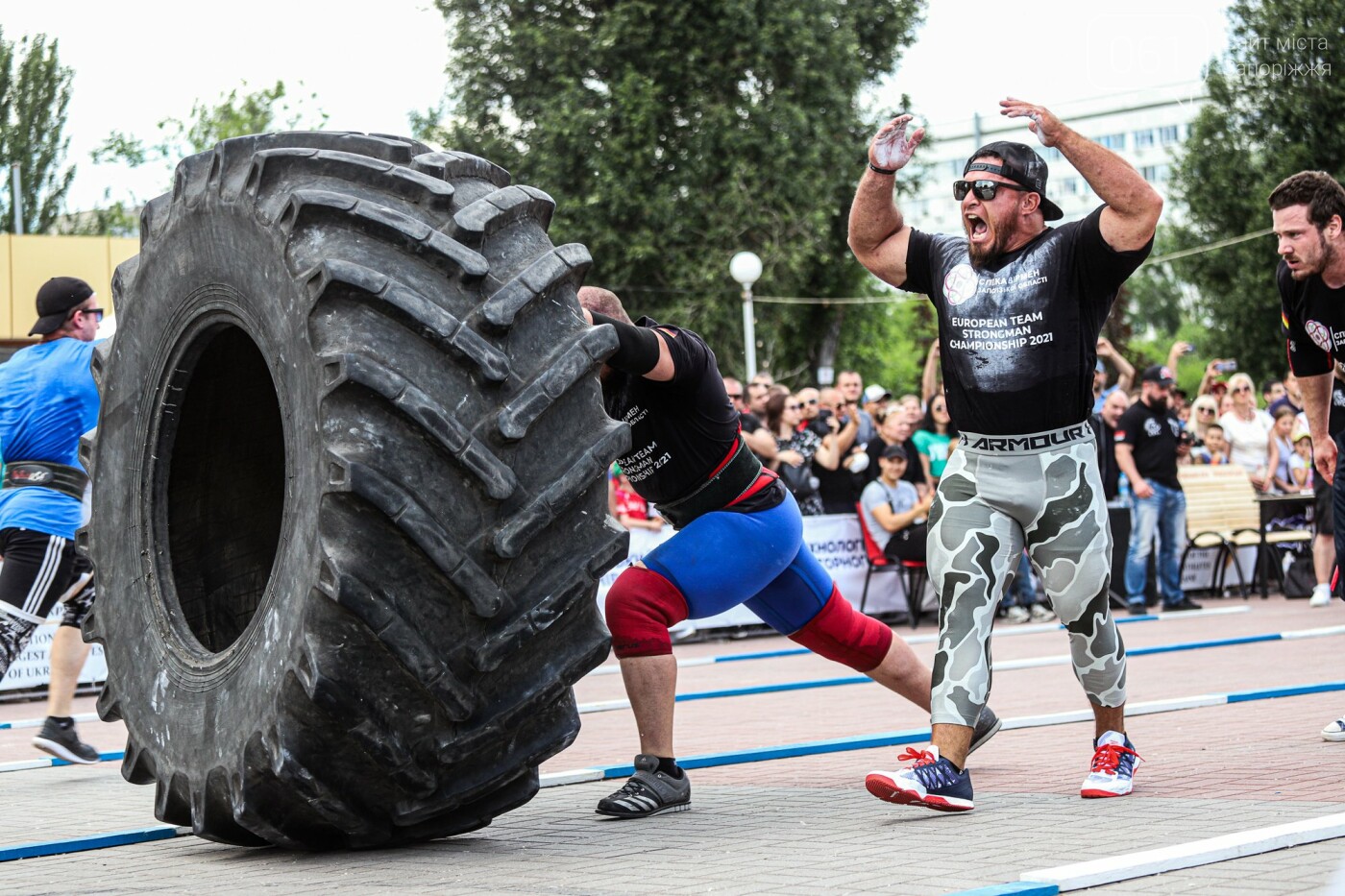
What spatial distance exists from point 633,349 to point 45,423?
3788mm

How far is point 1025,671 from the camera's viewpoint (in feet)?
35.3

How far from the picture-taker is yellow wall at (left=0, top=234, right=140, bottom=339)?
25672mm

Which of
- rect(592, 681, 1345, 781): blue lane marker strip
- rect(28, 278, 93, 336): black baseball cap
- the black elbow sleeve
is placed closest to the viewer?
the black elbow sleeve

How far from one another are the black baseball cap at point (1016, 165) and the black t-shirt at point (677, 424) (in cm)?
110

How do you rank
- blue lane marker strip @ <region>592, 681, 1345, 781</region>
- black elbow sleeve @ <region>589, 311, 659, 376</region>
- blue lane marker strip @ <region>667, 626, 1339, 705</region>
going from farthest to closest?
1. blue lane marker strip @ <region>667, 626, 1339, 705</region>
2. blue lane marker strip @ <region>592, 681, 1345, 781</region>
3. black elbow sleeve @ <region>589, 311, 659, 376</region>

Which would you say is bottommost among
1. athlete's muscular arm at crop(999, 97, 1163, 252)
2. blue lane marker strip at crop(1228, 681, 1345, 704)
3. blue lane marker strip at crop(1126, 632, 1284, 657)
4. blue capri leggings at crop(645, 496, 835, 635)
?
blue lane marker strip at crop(1126, 632, 1284, 657)

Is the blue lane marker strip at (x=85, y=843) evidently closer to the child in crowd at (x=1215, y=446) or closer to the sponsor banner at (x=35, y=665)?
the sponsor banner at (x=35, y=665)

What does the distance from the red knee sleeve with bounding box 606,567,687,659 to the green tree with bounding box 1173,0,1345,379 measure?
1234 inches

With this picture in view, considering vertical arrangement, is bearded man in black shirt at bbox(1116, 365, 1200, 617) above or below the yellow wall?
below

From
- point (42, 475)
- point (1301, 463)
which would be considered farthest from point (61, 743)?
point (1301, 463)

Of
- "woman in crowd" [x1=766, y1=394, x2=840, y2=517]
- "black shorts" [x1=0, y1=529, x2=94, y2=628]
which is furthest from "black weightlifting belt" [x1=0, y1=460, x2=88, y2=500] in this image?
"woman in crowd" [x1=766, y1=394, x2=840, y2=517]

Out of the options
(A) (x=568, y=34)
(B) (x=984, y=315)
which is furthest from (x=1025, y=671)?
(A) (x=568, y=34)

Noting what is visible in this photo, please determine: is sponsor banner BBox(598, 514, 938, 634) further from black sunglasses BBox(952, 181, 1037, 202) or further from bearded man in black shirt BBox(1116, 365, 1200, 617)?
black sunglasses BBox(952, 181, 1037, 202)

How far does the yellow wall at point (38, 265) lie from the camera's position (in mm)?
25672
